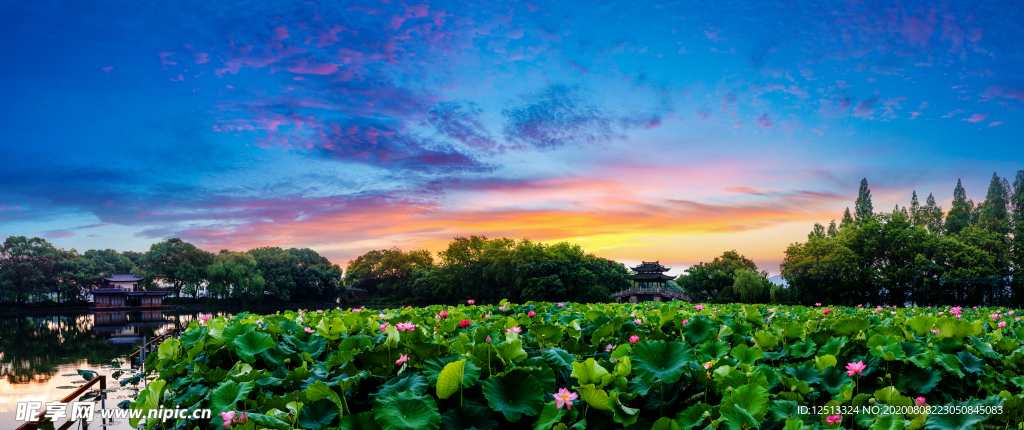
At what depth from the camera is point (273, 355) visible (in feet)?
10.8

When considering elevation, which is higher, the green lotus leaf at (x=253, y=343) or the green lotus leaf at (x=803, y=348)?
the green lotus leaf at (x=253, y=343)

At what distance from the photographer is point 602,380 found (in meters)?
2.30

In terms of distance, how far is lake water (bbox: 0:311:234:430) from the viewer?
1598 centimetres

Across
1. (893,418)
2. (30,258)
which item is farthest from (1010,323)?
(30,258)

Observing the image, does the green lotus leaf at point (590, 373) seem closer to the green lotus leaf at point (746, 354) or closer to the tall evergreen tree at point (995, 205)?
the green lotus leaf at point (746, 354)

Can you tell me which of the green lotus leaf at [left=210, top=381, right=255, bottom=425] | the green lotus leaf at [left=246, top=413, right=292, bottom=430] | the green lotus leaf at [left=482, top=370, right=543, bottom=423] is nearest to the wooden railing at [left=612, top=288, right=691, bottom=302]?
the green lotus leaf at [left=482, top=370, right=543, bottom=423]

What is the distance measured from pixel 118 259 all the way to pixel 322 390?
83.3m

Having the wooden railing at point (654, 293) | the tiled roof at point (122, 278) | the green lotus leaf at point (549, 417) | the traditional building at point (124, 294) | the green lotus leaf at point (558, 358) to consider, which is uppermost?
the tiled roof at point (122, 278)

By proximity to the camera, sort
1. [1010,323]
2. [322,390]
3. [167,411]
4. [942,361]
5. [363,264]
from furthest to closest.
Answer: [363,264], [1010,323], [942,361], [167,411], [322,390]

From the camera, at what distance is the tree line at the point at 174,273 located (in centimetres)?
5488

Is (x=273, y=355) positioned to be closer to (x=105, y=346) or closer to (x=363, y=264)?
(x=105, y=346)

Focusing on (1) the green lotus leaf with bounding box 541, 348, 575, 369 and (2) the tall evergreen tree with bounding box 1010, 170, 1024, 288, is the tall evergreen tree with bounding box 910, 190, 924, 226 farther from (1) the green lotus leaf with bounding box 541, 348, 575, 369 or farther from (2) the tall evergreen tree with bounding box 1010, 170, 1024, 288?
(1) the green lotus leaf with bounding box 541, 348, 575, 369

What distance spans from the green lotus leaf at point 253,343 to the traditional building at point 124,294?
68610 millimetres

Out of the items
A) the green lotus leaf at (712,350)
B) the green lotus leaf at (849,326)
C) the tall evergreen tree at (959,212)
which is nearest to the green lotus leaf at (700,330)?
the green lotus leaf at (712,350)
